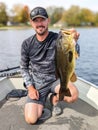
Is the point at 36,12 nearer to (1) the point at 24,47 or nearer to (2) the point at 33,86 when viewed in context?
(1) the point at 24,47

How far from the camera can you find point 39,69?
5.69 metres

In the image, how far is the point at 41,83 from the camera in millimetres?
5707

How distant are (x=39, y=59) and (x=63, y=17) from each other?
8707 cm

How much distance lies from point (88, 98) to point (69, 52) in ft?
8.14

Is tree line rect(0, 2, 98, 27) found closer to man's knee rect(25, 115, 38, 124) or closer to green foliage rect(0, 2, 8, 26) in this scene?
green foliage rect(0, 2, 8, 26)

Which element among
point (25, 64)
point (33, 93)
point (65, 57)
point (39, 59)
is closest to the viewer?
point (65, 57)

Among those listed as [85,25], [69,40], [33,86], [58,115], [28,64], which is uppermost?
[69,40]

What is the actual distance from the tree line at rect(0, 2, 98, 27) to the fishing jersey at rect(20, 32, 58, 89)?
79899 millimetres

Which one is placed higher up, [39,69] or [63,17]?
[39,69]

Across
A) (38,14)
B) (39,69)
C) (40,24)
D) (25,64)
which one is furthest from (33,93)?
(38,14)

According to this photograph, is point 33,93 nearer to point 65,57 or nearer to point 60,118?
point 60,118

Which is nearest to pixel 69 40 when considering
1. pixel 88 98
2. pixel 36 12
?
pixel 36 12

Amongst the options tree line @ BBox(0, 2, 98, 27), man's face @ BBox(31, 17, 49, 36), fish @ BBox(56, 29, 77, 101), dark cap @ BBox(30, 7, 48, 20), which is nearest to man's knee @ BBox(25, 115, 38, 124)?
fish @ BBox(56, 29, 77, 101)

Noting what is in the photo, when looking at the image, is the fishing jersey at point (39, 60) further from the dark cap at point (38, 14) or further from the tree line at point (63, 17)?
the tree line at point (63, 17)
